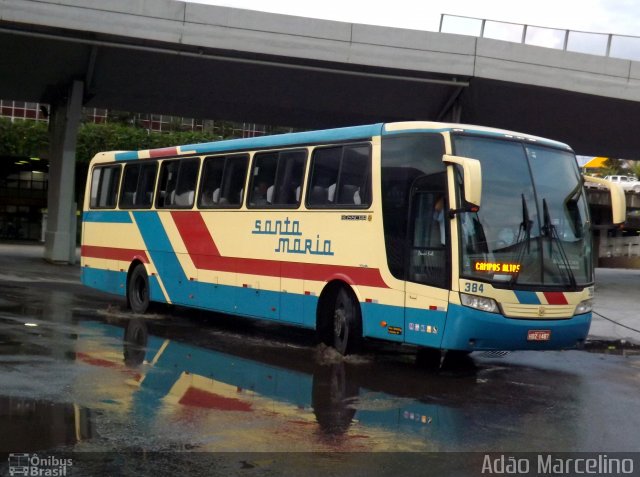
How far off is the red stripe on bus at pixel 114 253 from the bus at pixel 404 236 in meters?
2.10

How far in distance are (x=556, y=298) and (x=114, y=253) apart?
32.3 feet

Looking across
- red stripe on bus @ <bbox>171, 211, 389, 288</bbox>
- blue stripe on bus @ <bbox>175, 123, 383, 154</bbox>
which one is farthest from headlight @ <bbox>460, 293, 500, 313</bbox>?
blue stripe on bus @ <bbox>175, 123, 383, 154</bbox>

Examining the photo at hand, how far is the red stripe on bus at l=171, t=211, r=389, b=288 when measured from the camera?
12.4 meters

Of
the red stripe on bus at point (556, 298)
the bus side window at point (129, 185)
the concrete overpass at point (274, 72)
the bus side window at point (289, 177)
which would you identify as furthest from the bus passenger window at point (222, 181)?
the concrete overpass at point (274, 72)

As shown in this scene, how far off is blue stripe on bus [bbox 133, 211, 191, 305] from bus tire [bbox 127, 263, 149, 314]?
0.49 metres

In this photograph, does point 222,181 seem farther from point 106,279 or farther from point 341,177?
point 106,279

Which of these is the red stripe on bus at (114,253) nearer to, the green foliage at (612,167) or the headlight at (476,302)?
the headlight at (476,302)

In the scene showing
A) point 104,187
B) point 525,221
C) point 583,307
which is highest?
point 104,187

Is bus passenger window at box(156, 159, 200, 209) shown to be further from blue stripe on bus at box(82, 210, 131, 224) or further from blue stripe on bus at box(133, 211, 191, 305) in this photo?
blue stripe on bus at box(82, 210, 131, 224)

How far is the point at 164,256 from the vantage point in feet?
54.9

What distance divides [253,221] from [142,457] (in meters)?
7.96

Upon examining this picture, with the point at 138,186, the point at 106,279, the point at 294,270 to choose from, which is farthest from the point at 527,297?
the point at 106,279

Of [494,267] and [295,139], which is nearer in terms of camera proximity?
[494,267]

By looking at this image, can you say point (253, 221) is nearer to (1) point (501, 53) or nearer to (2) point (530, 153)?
(2) point (530, 153)
